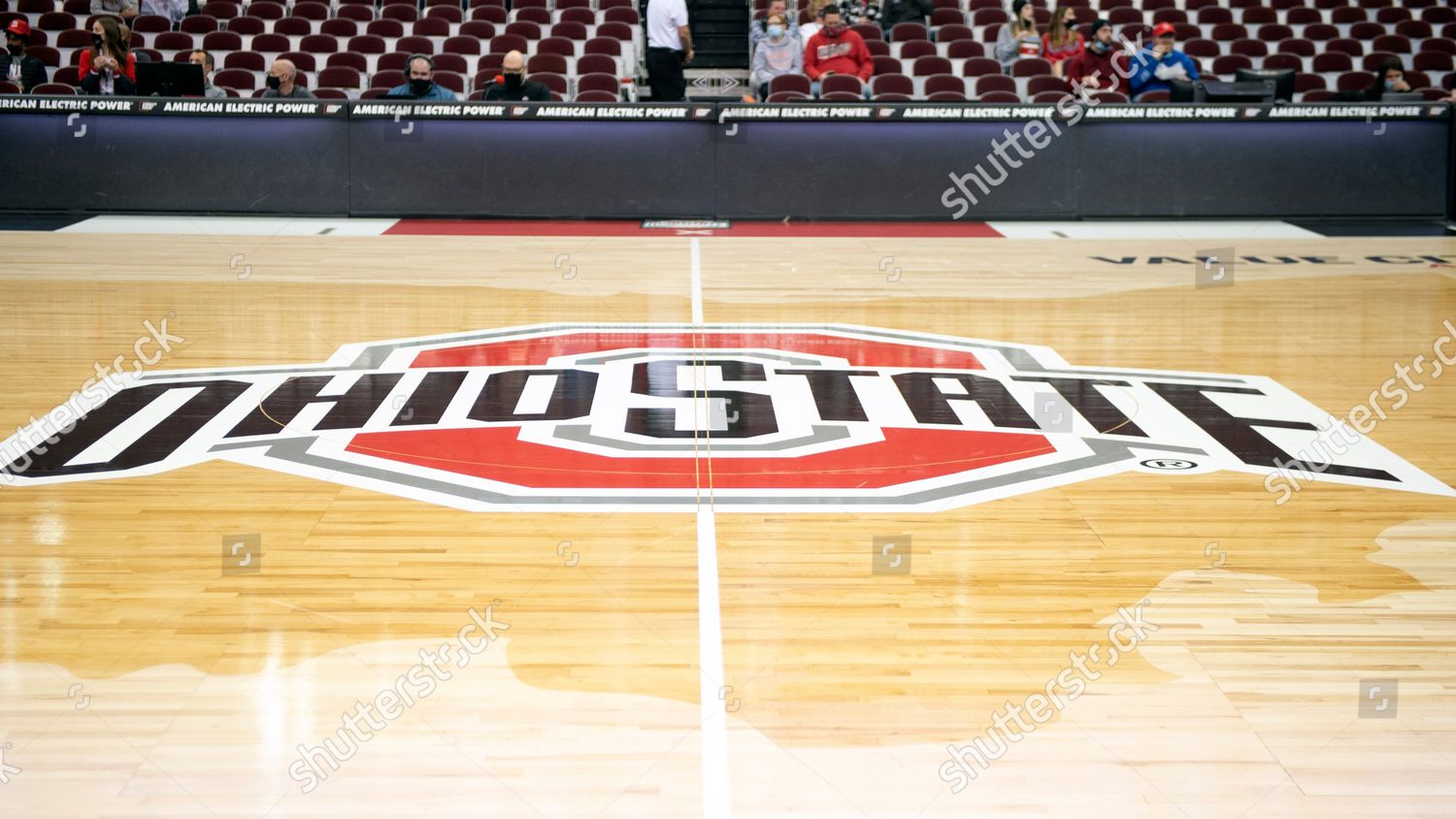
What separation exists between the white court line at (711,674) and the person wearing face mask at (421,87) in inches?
366

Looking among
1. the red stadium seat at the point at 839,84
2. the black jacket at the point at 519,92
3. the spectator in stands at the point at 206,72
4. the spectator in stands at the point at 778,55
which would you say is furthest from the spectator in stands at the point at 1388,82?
the spectator in stands at the point at 206,72

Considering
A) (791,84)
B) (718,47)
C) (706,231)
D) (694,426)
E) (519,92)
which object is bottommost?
(694,426)

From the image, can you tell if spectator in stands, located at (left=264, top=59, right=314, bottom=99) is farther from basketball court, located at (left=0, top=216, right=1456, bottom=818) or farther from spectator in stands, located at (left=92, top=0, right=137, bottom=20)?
basketball court, located at (left=0, top=216, right=1456, bottom=818)

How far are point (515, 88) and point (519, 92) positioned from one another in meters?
0.06

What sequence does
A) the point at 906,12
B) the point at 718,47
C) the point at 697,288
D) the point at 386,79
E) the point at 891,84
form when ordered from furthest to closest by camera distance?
the point at 718,47
the point at 906,12
the point at 386,79
the point at 891,84
the point at 697,288

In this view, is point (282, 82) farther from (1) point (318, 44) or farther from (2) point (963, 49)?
(2) point (963, 49)

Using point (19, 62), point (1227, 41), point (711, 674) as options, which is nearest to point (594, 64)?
point (19, 62)

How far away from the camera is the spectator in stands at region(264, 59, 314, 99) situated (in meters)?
13.5

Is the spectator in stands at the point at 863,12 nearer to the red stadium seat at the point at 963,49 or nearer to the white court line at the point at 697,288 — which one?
the red stadium seat at the point at 963,49

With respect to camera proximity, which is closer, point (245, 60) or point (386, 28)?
point (245, 60)

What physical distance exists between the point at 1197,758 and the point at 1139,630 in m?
0.81

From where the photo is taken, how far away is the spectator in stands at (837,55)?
14695 millimetres

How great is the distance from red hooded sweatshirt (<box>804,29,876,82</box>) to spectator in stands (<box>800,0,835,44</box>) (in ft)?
0.92

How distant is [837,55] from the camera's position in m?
14.8
